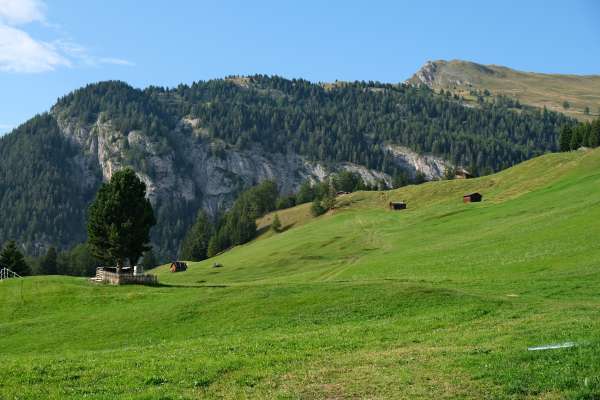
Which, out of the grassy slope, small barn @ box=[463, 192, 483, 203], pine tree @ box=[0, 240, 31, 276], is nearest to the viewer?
the grassy slope

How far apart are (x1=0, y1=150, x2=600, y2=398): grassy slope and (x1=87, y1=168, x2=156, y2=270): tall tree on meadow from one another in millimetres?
5108

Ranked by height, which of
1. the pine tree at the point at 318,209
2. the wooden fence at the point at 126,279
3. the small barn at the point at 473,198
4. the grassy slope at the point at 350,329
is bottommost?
the grassy slope at the point at 350,329

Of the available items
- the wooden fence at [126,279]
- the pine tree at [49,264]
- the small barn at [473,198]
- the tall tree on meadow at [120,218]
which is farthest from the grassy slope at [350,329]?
the pine tree at [49,264]

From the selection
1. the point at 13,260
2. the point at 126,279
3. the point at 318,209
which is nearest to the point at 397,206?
the point at 318,209

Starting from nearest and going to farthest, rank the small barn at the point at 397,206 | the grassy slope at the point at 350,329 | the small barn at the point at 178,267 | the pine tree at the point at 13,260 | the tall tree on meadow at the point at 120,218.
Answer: the grassy slope at the point at 350,329
the tall tree on meadow at the point at 120,218
the pine tree at the point at 13,260
the small barn at the point at 178,267
the small barn at the point at 397,206

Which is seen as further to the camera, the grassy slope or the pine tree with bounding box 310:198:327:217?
the pine tree with bounding box 310:198:327:217

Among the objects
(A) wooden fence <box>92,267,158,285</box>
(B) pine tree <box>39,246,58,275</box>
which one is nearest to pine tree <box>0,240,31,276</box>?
(A) wooden fence <box>92,267,158,285</box>

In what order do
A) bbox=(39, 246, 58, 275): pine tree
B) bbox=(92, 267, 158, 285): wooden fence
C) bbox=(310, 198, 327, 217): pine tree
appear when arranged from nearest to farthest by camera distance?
bbox=(92, 267, 158, 285): wooden fence, bbox=(39, 246, 58, 275): pine tree, bbox=(310, 198, 327, 217): pine tree

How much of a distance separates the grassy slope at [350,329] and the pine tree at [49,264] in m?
110

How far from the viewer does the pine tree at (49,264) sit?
591 feet

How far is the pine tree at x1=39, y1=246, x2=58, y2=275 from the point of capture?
180 metres

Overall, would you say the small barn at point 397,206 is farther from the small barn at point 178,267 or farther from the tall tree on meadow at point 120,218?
the tall tree on meadow at point 120,218

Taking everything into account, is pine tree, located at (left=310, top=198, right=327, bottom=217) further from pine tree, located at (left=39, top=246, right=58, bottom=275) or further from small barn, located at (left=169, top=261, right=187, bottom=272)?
pine tree, located at (left=39, top=246, right=58, bottom=275)

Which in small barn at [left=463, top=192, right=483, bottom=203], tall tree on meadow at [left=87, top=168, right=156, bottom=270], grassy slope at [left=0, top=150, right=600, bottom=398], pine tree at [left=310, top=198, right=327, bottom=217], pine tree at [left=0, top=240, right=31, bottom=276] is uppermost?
pine tree at [left=310, top=198, right=327, bottom=217]
